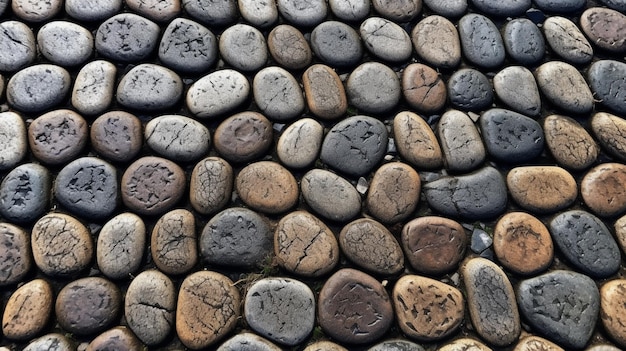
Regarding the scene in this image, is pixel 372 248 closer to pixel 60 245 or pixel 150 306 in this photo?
pixel 150 306

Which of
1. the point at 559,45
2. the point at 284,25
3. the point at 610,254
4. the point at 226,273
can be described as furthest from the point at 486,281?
the point at 284,25

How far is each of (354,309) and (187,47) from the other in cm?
84

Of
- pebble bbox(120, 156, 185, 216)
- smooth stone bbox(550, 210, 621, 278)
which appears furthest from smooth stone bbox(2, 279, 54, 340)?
smooth stone bbox(550, 210, 621, 278)

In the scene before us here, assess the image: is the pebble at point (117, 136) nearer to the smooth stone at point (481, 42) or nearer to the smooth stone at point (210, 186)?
the smooth stone at point (210, 186)

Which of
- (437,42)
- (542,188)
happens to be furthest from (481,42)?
(542,188)

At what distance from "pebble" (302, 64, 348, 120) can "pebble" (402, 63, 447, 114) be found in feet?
0.59

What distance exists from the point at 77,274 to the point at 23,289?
12cm

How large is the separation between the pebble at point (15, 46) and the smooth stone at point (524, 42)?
1.36m

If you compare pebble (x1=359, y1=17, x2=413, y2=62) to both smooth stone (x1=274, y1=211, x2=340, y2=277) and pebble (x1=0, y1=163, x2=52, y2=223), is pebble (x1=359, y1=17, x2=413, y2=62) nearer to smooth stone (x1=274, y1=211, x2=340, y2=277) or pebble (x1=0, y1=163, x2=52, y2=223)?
smooth stone (x1=274, y1=211, x2=340, y2=277)

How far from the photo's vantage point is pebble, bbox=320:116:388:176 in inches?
Result: 50.3

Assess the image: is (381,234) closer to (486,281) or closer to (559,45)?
(486,281)

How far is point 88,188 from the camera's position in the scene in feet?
4.01

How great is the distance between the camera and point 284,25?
4.74 feet

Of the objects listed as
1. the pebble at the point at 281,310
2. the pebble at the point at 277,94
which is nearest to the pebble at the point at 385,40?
the pebble at the point at 277,94
